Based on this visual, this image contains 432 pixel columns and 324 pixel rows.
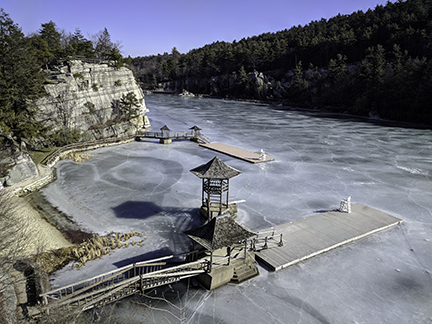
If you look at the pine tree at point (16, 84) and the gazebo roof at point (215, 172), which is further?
the pine tree at point (16, 84)

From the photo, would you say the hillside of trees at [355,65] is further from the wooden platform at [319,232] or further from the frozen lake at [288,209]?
the wooden platform at [319,232]

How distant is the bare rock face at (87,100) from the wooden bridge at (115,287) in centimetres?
3147

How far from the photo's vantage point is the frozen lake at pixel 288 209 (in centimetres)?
1182

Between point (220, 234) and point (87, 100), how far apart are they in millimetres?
38102

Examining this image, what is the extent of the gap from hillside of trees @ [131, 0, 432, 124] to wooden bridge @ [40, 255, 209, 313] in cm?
7141

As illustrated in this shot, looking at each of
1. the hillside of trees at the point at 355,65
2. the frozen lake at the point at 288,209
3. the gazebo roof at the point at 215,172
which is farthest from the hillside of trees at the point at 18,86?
Answer: the hillside of trees at the point at 355,65

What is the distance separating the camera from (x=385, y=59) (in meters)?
93.1

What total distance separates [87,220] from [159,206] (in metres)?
4.92

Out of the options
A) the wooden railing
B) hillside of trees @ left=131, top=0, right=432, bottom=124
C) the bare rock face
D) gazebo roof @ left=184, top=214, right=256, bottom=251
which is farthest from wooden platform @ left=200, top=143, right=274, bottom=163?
hillside of trees @ left=131, top=0, right=432, bottom=124

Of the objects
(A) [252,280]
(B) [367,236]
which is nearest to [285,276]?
(A) [252,280]

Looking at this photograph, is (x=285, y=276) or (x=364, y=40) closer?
(x=285, y=276)

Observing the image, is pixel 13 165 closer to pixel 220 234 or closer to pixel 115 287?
pixel 115 287

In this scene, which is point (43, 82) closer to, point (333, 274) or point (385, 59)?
point (333, 274)

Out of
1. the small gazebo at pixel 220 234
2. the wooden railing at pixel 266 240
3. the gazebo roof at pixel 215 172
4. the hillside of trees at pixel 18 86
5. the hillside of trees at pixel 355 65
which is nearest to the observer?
the small gazebo at pixel 220 234
